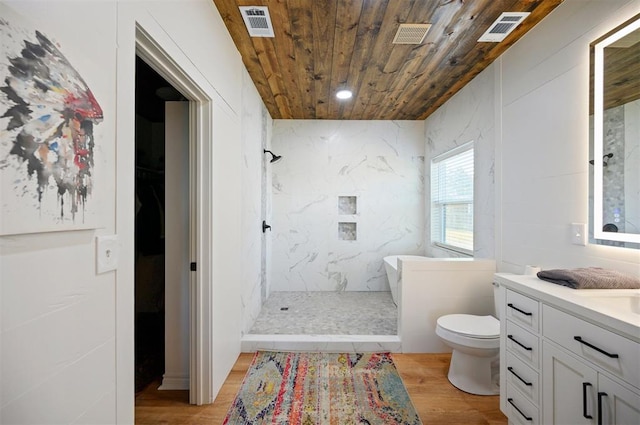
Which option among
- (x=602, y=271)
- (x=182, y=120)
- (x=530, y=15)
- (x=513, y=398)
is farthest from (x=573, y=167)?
(x=182, y=120)

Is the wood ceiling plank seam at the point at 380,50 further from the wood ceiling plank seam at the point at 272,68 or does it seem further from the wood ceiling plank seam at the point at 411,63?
the wood ceiling plank seam at the point at 272,68

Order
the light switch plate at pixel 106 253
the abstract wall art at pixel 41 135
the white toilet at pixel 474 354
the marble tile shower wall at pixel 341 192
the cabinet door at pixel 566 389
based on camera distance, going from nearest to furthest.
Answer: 1. the abstract wall art at pixel 41 135
2. the light switch plate at pixel 106 253
3. the cabinet door at pixel 566 389
4. the white toilet at pixel 474 354
5. the marble tile shower wall at pixel 341 192

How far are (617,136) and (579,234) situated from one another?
0.55 m

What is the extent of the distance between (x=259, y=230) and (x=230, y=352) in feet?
4.46

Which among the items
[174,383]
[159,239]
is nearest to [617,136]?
[174,383]

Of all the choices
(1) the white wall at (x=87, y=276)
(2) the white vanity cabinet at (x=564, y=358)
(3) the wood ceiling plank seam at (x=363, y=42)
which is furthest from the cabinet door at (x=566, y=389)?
(3) the wood ceiling plank seam at (x=363, y=42)

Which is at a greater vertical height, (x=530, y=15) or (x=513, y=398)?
(x=530, y=15)

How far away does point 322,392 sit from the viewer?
6.46ft

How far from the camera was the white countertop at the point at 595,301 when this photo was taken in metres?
0.97

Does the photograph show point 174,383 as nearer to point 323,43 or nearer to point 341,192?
point 323,43

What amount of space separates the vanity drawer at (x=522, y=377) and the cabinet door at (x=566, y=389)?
0.18 ft

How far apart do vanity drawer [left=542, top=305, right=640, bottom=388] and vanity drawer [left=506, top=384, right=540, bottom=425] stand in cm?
40

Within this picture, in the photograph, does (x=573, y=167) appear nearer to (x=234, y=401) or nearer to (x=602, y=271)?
(x=602, y=271)

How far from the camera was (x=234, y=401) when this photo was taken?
188cm
